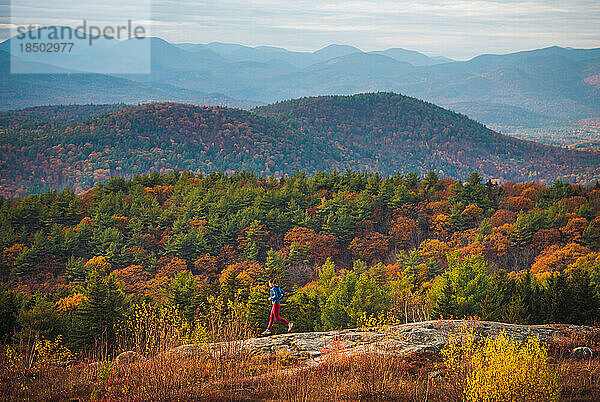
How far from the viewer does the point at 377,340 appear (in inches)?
632

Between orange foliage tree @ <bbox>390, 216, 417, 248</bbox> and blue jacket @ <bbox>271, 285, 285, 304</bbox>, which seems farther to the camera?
orange foliage tree @ <bbox>390, 216, 417, 248</bbox>

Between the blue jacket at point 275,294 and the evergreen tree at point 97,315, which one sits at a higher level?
the blue jacket at point 275,294

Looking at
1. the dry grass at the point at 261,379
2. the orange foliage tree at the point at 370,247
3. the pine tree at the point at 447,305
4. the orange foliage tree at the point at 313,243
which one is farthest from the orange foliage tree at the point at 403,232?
the dry grass at the point at 261,379

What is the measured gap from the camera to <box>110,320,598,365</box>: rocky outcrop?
1513cm

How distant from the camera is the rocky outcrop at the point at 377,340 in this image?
15.1m

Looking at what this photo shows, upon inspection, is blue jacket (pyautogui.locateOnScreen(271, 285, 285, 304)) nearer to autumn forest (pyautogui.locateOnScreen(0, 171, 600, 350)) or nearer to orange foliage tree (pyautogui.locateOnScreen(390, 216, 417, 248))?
autumn forest (pyautogui.locateOnScreen(0, 171, 600, 350))

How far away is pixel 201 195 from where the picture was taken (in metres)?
93.8

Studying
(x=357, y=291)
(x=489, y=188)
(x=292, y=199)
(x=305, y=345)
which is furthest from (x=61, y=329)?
(x=489, y=188)

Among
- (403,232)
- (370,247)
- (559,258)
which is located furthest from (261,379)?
(403,232)

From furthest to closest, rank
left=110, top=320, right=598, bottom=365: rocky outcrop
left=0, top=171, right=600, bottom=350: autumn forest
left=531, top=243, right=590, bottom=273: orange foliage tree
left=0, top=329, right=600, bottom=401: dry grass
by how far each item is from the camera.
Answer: left=0, top=171, right=600, bottom=350: autumn forest
left=531, top=243, right=590, bottom=273: orange foliage tree
left=110, top=320, right=598, bottom=365: rocky outcrop
left=0, top=329, right=600, bottom=401: dry grass

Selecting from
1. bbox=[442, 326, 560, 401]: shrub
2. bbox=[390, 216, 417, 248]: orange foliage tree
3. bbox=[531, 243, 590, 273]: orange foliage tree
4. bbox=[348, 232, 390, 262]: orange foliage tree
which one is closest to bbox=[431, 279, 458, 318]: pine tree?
bbox=[442, 326, 560, 401]: shrub

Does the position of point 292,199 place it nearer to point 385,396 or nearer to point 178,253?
point 178,253

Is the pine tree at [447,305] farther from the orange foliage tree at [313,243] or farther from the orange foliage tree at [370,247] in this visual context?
the orange foliage tree at [370,247]

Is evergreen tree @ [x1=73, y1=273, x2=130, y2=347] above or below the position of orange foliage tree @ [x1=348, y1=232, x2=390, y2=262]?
above
